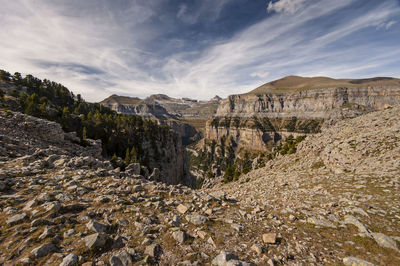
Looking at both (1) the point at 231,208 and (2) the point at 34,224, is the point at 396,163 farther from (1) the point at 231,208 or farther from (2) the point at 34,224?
(2) the point at 34,224

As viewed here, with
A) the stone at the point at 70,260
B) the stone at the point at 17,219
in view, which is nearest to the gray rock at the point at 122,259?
the stone at the point at 70,260

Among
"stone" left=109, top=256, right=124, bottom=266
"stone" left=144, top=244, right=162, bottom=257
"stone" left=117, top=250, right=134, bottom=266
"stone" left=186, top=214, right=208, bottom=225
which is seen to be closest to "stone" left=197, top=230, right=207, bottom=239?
"stone" left=186, top=214, right=208, bottom=225

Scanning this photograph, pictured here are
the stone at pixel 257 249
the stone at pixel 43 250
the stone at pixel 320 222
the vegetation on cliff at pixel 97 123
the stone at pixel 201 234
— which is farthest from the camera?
the vegetation on cliff at pixel 97 123

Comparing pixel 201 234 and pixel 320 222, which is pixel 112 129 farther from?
pixel 320 222

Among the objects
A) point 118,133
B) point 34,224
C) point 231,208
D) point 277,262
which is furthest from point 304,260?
point 118,133

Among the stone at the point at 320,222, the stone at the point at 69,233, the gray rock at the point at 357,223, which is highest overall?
the stone at the point at 69,233

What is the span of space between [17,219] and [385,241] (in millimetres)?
16164

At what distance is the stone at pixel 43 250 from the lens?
16.4ft

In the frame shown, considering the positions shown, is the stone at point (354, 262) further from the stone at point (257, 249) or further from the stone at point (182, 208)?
the stone at point (182, 208)

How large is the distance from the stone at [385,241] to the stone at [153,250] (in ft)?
31.2

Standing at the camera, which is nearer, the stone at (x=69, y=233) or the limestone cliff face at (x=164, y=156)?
the stone at (x=69, y=233)

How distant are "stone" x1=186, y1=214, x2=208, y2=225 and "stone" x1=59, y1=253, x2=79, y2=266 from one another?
16.1ft

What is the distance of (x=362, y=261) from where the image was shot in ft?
18.5

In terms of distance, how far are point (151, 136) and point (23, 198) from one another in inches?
2855
